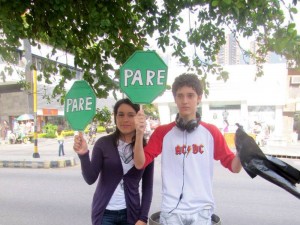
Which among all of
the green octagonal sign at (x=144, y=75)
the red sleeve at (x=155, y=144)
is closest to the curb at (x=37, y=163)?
the red sleeve at (x=155, y=144)

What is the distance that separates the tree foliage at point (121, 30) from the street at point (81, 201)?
2.79 m

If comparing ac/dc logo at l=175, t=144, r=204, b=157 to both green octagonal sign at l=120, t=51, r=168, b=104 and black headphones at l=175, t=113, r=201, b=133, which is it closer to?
black headphones at l=175, t=113, r=201, b=133

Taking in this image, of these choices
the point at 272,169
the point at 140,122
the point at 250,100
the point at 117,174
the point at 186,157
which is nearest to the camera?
the point at 272,169

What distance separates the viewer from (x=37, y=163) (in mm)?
10766

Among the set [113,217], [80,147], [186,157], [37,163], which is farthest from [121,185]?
[37,163]

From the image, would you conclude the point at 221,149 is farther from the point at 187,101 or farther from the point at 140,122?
the point at 140,122

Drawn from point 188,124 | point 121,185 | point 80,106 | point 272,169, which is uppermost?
point 80,106

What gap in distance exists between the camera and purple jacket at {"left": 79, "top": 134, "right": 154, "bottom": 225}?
2260 millimetres

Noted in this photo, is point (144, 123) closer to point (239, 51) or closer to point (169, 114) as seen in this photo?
point (239, 51)

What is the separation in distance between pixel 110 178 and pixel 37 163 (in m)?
9.22

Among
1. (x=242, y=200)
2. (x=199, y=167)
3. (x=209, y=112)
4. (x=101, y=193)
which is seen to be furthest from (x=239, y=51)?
(x=209, y=112)

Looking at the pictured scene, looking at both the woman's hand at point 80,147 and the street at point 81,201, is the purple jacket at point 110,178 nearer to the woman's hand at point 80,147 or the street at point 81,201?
the woman's hand at point 80,147

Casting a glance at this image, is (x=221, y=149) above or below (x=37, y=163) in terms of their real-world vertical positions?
above

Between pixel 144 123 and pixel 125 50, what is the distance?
1.17m
